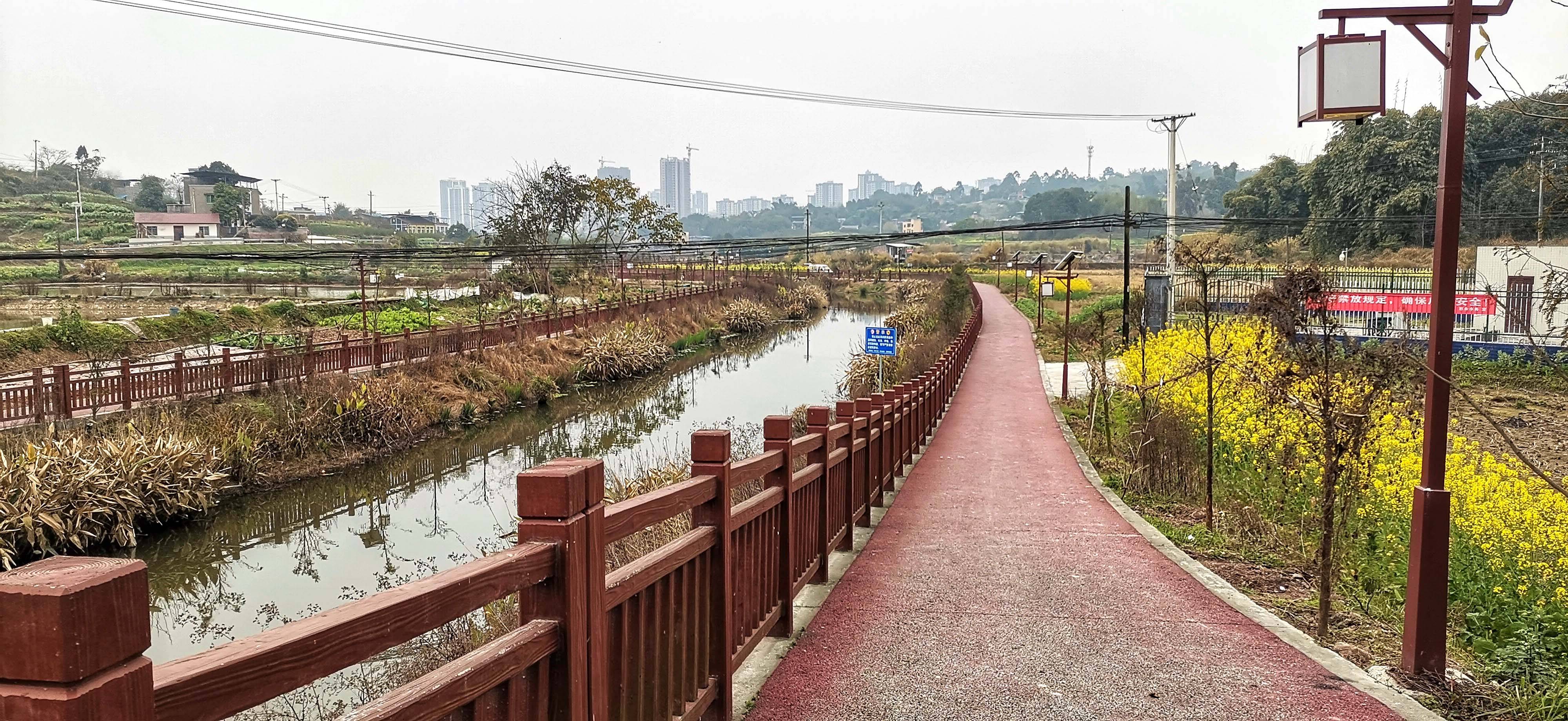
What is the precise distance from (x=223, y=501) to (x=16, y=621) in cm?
1582

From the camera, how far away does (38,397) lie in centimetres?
1495

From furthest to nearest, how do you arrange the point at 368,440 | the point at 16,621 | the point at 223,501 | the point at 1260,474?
the point at 368,440, the point at 223,501, the point at 1260,474, the point at 16,621

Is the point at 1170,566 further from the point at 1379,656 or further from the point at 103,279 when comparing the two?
the point at 103,279

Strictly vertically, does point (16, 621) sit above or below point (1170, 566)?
above

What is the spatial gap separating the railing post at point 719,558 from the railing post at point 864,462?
4071 millimetres

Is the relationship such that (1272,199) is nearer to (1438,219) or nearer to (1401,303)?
(1401,303)

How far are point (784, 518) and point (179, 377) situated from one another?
15.6 meters

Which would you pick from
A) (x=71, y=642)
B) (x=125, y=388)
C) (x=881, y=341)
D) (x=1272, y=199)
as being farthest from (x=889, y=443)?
(x=1272, y=199)

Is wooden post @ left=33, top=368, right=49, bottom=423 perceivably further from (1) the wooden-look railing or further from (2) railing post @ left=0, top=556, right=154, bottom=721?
(2) railing post @ left=0, top=556, right=154, bottom=721

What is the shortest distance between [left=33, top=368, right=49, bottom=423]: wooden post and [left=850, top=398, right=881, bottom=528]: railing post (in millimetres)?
12643

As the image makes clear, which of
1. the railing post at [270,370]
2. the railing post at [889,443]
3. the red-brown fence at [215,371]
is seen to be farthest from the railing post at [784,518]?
the railing post at [270,370]

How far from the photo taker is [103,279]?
156 ft

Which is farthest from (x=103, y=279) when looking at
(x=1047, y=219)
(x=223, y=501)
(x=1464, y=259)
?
(x=1047, y=219)

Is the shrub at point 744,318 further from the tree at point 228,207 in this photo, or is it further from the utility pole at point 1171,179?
the tree at point 228,207
